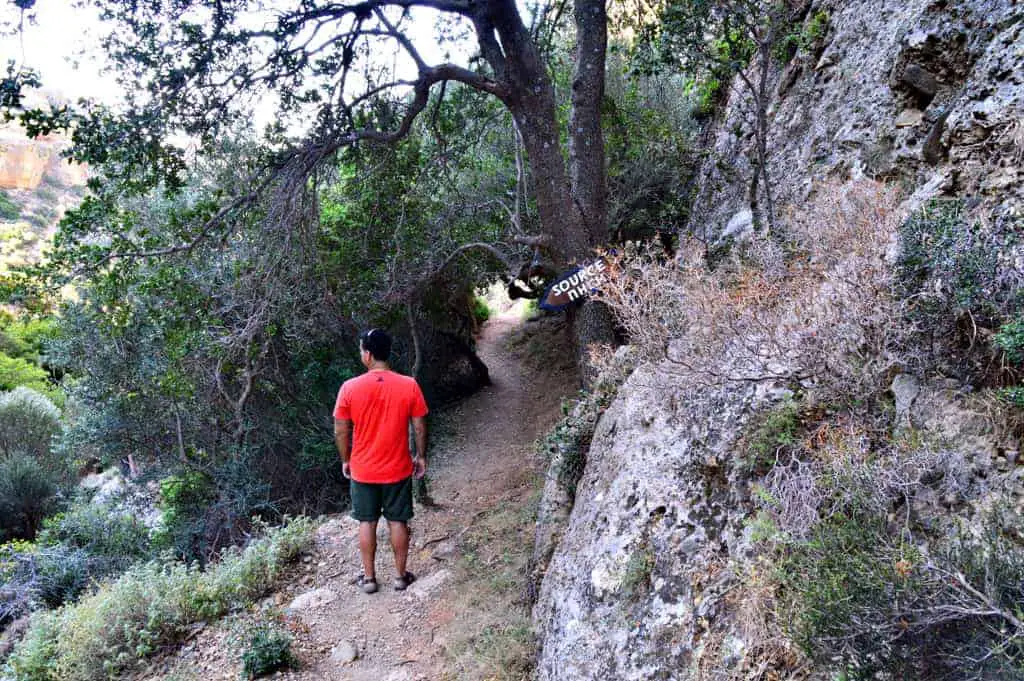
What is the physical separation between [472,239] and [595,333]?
2857 mm

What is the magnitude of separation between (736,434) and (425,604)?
9.43ft

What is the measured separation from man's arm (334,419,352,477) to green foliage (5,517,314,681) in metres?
1.52

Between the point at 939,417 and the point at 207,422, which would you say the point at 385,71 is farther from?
the point at 939,417

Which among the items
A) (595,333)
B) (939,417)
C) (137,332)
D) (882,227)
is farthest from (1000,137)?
(137,332)

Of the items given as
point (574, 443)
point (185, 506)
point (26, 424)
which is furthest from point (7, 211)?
point (574, 443)

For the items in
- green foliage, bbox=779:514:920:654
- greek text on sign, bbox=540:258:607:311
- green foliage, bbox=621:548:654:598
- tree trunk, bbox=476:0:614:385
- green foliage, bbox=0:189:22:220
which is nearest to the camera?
green foliage, bbox=779:514:920:654

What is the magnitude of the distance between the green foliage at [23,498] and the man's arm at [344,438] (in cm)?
1184

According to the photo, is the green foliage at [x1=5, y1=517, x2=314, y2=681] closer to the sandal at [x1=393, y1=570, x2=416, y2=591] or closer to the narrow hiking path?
the narrow hiking path

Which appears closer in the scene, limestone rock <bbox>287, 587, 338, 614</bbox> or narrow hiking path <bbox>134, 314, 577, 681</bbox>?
narrow hiking path <bbox>134, 314, 577, 681</bbox>

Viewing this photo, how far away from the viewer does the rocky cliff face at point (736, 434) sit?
2775 mm

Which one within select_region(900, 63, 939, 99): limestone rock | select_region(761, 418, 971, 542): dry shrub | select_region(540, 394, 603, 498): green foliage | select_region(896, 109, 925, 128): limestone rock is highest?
select_region(900, 63, 939, 99): limestone rock

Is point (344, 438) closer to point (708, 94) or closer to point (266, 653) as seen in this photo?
point (266, 653)

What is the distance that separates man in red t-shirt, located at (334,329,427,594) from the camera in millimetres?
4824

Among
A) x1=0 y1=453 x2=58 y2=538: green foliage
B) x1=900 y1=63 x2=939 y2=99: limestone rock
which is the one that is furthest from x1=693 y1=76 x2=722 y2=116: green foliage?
x1=0 y1=453 x2=58 y2=538: green foliage
